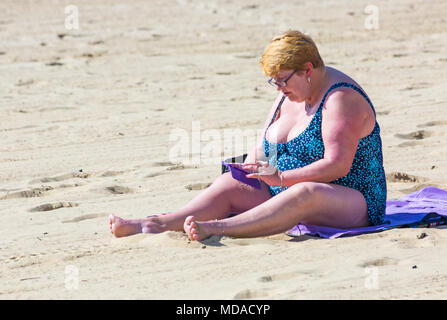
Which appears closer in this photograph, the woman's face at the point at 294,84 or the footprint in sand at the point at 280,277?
the footprint in sand at the point at 280,277

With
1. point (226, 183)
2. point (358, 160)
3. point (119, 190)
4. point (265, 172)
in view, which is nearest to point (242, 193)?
point (226, 183)

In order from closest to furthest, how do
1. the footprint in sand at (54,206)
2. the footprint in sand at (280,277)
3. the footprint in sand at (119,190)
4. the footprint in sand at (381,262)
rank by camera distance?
the footprint in sand at (280,277), the footprint in sand at (381,262), the footprint in sand at (54,206), the footprint in sand at (119,190)

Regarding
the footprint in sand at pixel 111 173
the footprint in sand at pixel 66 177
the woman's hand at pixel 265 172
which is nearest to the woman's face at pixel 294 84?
the woman's hand at pixel 265 172

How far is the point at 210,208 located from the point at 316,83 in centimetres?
82

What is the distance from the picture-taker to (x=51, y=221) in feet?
16.0

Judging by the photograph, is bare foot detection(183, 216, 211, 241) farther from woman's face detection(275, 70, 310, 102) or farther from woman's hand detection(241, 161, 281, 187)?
woman's face detection(275, 70, 310, 102)

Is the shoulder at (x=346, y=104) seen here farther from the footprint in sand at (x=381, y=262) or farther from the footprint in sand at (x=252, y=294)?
the footprint in sand at (x=252, y=294)

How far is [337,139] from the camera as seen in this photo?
13.9 feet

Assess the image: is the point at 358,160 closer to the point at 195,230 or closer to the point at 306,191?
the point at 306,191

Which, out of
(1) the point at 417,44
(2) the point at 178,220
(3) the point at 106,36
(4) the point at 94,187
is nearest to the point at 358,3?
(1) the point at 417,44

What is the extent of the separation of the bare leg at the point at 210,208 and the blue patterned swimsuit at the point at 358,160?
218 millimetres

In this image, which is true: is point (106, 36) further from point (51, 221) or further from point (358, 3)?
point (51, 221)

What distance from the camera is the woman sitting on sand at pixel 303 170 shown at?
425cm

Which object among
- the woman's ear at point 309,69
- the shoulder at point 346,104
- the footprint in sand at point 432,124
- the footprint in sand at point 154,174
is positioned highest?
the woman's ear at point 309,69
